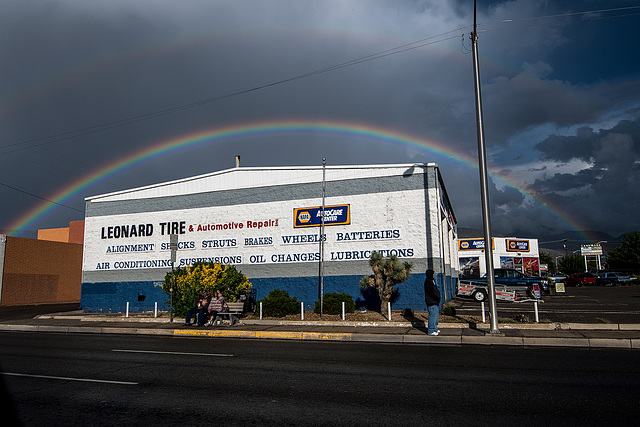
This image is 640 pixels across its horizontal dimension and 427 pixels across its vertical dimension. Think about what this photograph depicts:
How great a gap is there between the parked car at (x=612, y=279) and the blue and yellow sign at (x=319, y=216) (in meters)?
40.2

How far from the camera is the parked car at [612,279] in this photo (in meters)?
47.4

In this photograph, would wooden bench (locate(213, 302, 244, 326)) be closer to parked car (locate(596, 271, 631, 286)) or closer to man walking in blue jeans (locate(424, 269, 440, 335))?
man walking in blue jeans (locate(424, 269, 440, 335))

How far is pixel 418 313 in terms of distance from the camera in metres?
18.8

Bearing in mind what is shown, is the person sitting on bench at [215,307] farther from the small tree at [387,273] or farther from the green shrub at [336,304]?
the small tree at [387,273]

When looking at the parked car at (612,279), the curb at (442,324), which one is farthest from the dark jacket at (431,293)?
the parked car at (612,279)

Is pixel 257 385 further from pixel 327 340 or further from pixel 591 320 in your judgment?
pixel 591 320

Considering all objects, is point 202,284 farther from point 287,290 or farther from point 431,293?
point 431,293

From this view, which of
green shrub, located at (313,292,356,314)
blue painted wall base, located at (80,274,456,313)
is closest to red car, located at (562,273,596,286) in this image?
blue painted wall base, located at (80,274,456,313)

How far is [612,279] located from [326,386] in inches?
2012

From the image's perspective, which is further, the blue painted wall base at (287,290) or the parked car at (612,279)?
the parked car at (612,279)

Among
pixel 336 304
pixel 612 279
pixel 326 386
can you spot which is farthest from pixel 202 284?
pixel 612 279

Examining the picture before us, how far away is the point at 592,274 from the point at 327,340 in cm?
4684

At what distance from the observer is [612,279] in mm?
47750

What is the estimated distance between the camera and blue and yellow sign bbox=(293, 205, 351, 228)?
70.7ft
